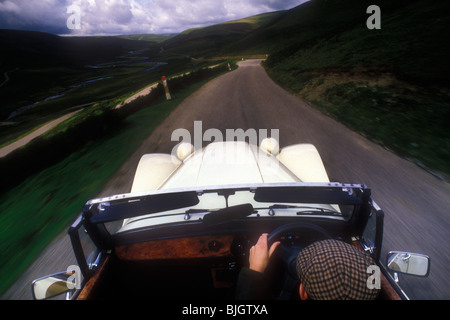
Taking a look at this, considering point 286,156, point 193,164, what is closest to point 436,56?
point 286,156

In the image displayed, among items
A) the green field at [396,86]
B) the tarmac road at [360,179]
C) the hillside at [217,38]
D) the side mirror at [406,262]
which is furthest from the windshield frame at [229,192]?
the hillside at [217,38]

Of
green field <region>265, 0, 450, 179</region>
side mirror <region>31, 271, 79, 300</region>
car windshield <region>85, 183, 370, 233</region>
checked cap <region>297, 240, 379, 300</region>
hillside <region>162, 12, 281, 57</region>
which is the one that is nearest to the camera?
checked cap <region>297, 240, 379, 300</region>

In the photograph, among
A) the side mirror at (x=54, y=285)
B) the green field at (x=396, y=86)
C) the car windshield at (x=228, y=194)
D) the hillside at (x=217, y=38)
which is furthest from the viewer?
the hillside at (x=217, y=38)

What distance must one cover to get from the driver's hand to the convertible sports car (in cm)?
5

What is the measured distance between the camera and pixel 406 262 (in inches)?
61.4

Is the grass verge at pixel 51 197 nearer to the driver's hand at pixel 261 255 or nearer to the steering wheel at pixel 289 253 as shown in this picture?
the driver's hand at pixel 261 255

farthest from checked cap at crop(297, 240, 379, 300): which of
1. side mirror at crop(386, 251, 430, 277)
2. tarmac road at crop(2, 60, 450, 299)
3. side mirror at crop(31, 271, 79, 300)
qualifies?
tarmac road at crop(2, 60, 450, 299)

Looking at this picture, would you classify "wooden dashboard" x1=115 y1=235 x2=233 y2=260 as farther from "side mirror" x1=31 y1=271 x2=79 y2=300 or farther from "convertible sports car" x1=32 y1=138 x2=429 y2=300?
"side mirror" x1=31 y1=271 x2=79 y2=300

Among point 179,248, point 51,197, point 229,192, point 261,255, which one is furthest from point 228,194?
point 51,197

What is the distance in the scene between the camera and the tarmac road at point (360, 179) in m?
2.78

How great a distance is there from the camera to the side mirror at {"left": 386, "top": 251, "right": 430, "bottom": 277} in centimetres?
155

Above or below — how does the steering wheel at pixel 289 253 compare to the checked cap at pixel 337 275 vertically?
below
